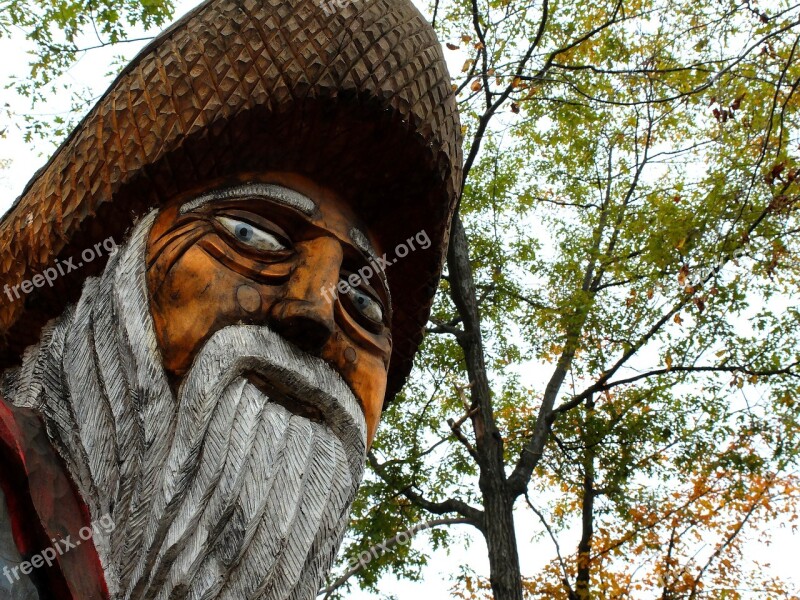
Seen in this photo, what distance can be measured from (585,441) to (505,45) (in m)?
3.95

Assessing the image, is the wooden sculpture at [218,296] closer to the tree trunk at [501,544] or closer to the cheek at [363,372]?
the cheek at [363,372]

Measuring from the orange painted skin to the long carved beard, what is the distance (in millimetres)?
48

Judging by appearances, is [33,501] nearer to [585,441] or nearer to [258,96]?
[258,96]

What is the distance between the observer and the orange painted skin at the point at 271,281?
210 cm

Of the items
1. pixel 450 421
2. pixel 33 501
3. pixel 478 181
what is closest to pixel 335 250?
pixel 33 501

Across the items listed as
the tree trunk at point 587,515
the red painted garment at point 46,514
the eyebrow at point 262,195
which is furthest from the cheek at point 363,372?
the tree trunk at point 587,515

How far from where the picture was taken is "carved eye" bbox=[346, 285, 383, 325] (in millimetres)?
2506

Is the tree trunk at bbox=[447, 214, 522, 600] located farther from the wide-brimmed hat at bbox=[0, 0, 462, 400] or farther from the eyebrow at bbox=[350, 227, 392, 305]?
the wide-brimmed hat at bbox=[0, 0, 462, 400]

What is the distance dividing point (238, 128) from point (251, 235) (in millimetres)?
326

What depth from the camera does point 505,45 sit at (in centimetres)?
743

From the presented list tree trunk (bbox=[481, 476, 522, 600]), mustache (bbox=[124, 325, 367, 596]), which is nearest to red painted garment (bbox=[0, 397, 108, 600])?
mustache (bbox=[124, 325, 367, 596])

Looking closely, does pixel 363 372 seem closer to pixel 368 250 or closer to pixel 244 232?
pixel 368 250

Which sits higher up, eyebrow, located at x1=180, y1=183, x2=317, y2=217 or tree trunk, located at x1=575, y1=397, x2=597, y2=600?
tree trunk, located at x1=575, y1=397, x2=597, y2=600

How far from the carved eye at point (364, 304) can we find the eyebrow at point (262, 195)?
10.8 inches
